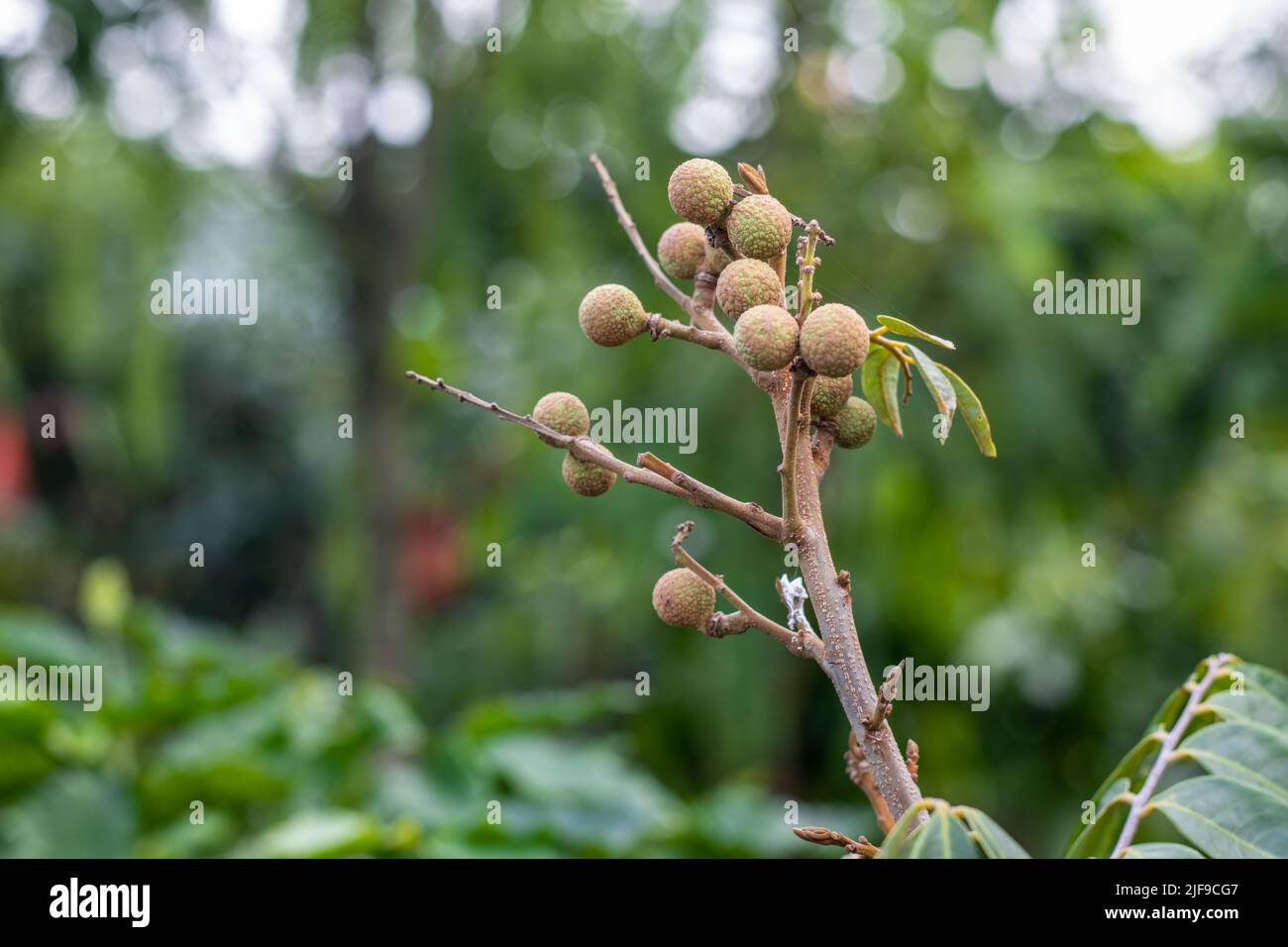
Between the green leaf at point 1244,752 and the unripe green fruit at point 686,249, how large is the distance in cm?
39

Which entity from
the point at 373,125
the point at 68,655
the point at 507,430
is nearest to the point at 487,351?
the point at 507,430

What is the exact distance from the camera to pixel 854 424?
0.60 m

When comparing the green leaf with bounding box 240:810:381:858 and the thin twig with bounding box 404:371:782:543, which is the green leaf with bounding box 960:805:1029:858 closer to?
the thin twig with bounding box 404:371:782:543

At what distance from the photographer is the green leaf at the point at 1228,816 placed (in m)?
0.59

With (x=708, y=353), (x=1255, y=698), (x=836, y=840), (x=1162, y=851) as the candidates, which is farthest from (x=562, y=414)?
(x=708, y=353)

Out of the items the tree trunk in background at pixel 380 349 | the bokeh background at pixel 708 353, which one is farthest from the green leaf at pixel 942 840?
the tree trunk in background at pixel 380 349

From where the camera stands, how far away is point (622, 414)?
258cm

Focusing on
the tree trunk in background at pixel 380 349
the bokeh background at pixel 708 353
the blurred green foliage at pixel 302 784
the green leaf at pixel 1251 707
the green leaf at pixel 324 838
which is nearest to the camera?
the green leaf at pixel 1251 707

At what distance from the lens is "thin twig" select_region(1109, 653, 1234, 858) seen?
58 centimetres

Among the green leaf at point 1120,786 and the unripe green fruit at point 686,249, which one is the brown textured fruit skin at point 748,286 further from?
the green leaf at point 1120,786

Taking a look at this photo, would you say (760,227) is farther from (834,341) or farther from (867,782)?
(867,782)

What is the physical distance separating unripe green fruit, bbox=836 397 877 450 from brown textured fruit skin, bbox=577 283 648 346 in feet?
0.37
